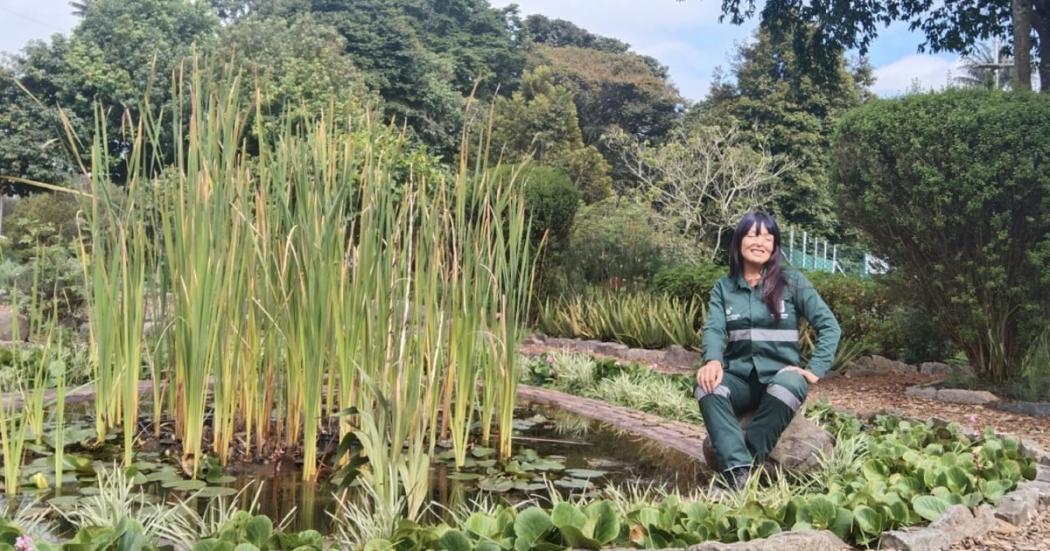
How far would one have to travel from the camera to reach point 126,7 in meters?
28.5

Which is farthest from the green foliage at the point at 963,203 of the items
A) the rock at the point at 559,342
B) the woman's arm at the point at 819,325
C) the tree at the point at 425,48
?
the tree at the point at 425,48

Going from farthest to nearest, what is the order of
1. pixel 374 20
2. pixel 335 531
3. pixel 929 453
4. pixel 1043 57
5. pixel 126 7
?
pixel 374 20 → pixel 126 7 → pixel 1043 57 → pixel 929 453 → pixel 335 531

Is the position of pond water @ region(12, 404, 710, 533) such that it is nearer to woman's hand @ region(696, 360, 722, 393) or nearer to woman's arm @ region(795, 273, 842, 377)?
woman's hand @ region(696, 360, 722, 393)

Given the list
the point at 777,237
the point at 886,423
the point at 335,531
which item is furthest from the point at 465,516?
the point at 886,423

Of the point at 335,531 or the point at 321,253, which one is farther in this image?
the point at 321,253

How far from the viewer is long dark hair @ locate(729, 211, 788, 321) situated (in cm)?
322

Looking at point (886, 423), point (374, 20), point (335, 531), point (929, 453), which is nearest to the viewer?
point (335, 531)

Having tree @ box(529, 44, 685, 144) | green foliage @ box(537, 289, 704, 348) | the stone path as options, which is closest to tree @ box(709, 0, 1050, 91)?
green foliage @ box(537, 289, 704, 348)

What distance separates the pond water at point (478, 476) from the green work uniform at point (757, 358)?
0.26 m

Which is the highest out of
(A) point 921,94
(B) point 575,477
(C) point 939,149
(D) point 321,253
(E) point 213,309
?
(A) point 921,94

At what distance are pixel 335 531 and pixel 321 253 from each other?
2.61ft

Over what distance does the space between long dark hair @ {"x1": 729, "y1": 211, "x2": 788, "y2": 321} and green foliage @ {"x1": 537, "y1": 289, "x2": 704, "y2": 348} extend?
5.42 meters

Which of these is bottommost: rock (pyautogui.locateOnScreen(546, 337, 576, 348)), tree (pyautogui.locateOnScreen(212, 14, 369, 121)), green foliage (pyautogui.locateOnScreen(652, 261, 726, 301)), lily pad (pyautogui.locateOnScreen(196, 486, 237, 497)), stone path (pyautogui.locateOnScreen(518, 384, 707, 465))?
rock (pyautogui.locateOnScreen(546, 337, 576, 348))

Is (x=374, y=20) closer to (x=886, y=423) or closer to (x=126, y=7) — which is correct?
(x=126, y=7)
